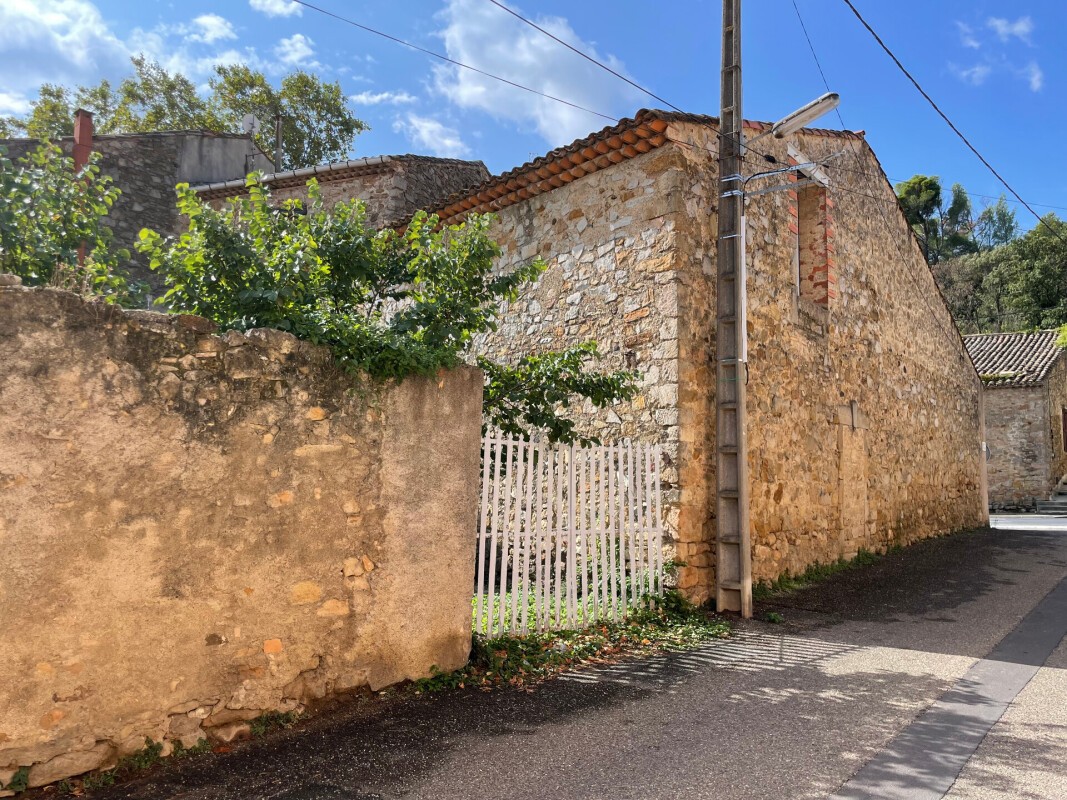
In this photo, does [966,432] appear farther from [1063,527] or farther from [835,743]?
[835,743]

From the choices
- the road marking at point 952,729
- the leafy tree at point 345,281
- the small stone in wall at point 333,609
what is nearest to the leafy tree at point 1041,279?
the road marking at point 952,729

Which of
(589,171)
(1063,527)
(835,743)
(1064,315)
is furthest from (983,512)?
(1064,315)

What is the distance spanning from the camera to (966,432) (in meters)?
14.5

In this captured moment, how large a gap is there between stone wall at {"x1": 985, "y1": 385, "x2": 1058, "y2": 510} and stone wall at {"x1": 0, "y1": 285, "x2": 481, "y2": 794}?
22016 mm

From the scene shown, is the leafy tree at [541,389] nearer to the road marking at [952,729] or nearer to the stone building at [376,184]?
the road marking at [952,729]

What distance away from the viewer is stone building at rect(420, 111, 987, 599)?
6758mm

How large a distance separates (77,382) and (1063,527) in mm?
18230

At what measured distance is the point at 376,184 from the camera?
1270 centimetres

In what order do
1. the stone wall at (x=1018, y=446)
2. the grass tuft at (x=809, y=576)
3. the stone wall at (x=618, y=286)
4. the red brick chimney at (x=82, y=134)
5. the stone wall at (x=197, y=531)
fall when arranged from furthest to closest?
the stone wall at (x=1018, y=446), the red brick chimney at (x=82, y=134), the grass tuft at (x=809, y=576), the stone wall at (x=618, y=286), the stone wall at (x=197, y=531)

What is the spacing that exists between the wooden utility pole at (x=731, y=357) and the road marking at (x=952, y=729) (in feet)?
6.50

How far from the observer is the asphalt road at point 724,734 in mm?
3045

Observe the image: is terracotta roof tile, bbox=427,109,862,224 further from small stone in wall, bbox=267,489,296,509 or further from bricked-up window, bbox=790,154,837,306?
small stone in wall, bbox=267,489,296,509

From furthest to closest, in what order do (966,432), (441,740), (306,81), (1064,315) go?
1. (1064,315)
2. (306,81)
3. (966,432)
4. (441,740)

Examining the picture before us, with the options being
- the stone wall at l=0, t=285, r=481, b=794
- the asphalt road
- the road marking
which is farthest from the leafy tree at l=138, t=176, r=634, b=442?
the road marking
